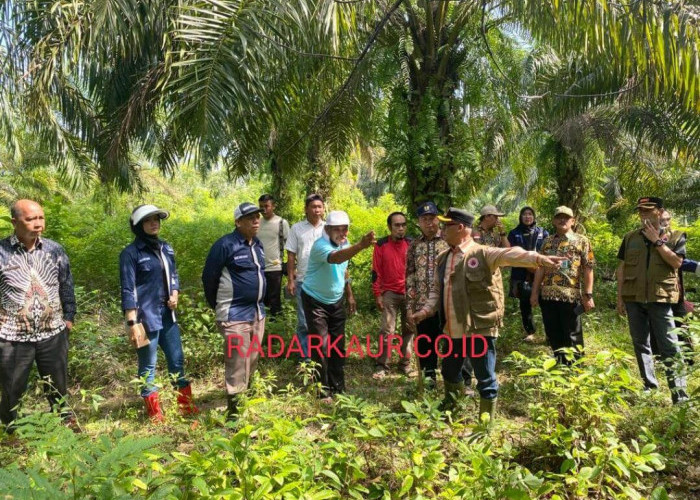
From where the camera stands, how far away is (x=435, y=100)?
6238 millimetres

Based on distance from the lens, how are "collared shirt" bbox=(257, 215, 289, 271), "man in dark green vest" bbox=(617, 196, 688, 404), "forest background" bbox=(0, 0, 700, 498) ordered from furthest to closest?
"collared shirt" bbox=(257, 215, 289, 271), "man in dark green vest" bbox=(617, 196, 688, 404), "forest background" bbox=(0, 0, 700, 498)

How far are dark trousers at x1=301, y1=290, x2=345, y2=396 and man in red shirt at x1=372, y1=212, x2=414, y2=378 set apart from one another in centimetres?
80

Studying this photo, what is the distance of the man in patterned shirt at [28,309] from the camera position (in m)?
3.61

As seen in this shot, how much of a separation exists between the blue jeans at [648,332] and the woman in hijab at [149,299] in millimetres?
3799

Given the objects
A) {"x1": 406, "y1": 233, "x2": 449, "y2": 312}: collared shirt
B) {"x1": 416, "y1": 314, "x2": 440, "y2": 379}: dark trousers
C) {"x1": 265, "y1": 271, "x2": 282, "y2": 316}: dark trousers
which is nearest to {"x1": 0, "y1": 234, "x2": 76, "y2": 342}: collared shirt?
{"x1": 265, "y1": 271, "x2": 282, "y2": 316}: dark trousers

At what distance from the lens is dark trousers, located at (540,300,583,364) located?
4.55 metres

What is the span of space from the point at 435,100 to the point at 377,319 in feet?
9.76

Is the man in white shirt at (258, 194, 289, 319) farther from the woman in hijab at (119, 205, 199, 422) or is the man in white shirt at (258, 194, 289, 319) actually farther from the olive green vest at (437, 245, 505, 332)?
the olive green vest at (437, 245, 505, 332)

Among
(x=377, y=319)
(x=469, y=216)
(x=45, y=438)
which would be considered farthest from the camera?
(x=377, y=319)

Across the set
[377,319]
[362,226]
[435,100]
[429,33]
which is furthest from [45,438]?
[362,226]

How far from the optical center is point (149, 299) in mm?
4047

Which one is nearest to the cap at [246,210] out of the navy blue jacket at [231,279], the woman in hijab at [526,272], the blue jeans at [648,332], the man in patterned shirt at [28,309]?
the navy blue jacket at [231,279]

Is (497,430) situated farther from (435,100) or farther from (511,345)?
(435,100)

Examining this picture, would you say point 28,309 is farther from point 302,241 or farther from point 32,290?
point 302,241
